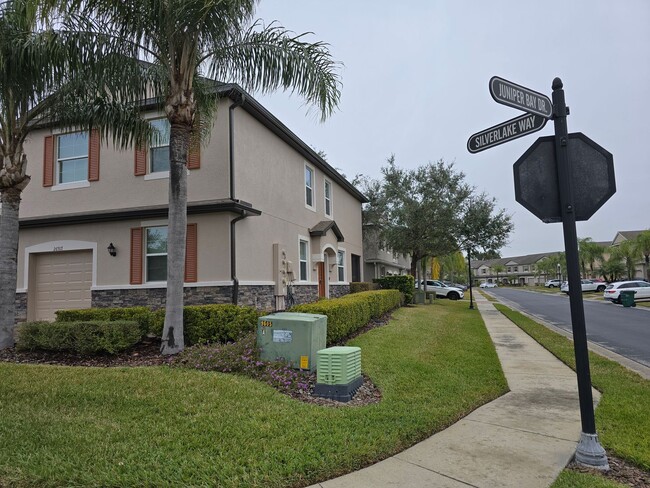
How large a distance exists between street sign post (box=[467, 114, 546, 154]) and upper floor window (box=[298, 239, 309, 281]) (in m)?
11.7

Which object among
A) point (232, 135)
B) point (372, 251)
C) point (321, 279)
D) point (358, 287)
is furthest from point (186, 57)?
point (372, 251)

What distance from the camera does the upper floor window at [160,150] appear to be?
40.4 ft

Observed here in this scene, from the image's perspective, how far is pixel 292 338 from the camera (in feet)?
23.7

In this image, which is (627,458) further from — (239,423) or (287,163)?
(287,163)

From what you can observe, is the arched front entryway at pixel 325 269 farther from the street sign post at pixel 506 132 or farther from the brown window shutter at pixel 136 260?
the street sign post at pixel 506 132

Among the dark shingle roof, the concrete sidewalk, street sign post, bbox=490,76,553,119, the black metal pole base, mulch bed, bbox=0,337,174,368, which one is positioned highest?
the dark shingle roof

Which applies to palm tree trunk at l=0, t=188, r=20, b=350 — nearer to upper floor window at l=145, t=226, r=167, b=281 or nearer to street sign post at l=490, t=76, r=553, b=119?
upper floor window at l=145, t=226, r=167, b=281

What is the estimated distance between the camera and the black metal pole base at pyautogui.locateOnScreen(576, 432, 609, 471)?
4.03 meters

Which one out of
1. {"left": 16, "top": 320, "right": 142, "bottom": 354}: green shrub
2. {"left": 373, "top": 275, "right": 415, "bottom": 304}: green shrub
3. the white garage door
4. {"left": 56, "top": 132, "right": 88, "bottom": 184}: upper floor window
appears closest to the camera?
{"left": 16, "top": 320, "right": 142, "bottom": 354}: green shrub

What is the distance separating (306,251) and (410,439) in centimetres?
1225

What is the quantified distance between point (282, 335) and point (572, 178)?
4786 millimetres

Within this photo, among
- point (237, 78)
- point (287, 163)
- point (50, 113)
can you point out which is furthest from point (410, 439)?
point (287, 163)

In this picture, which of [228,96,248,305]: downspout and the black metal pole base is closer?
the black metal pole base

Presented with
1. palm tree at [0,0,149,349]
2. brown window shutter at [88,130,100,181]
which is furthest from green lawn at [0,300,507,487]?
brown window shutter at [88,130,100,181]
